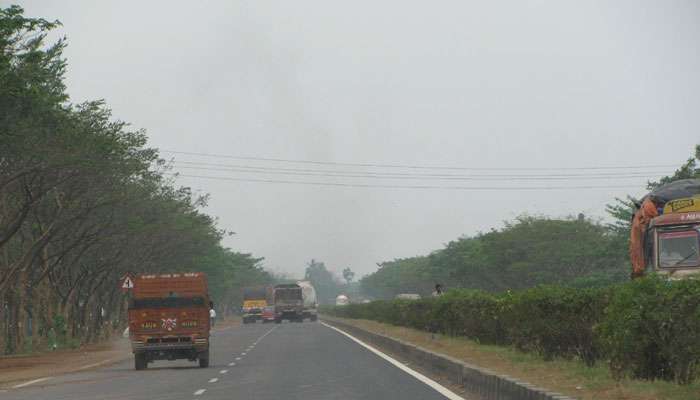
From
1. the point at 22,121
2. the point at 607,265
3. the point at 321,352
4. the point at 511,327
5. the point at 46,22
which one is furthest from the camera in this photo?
the point at 607,265

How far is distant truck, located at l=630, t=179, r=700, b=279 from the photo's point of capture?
2677 cm

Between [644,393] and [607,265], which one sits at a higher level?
[607,265]

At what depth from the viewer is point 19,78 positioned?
32.2 metres

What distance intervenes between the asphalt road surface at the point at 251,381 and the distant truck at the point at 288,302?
72637 millimetres

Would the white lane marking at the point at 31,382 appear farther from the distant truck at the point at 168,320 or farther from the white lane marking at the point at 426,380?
the white lane marking at the point at 426,380

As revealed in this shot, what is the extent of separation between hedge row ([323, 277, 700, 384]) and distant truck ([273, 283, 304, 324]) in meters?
70.5

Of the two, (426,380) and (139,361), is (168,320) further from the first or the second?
(426,380)

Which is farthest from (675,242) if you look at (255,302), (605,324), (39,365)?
(255,302)

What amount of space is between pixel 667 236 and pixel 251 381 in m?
9.98

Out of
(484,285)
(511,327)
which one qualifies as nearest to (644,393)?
(511,327)

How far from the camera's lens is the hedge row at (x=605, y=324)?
13977 millimetres

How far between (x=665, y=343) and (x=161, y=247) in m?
67.9

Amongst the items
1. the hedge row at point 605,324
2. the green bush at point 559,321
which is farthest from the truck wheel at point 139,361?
the green bush at point 559,321

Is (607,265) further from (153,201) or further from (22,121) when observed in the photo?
(22,121)
